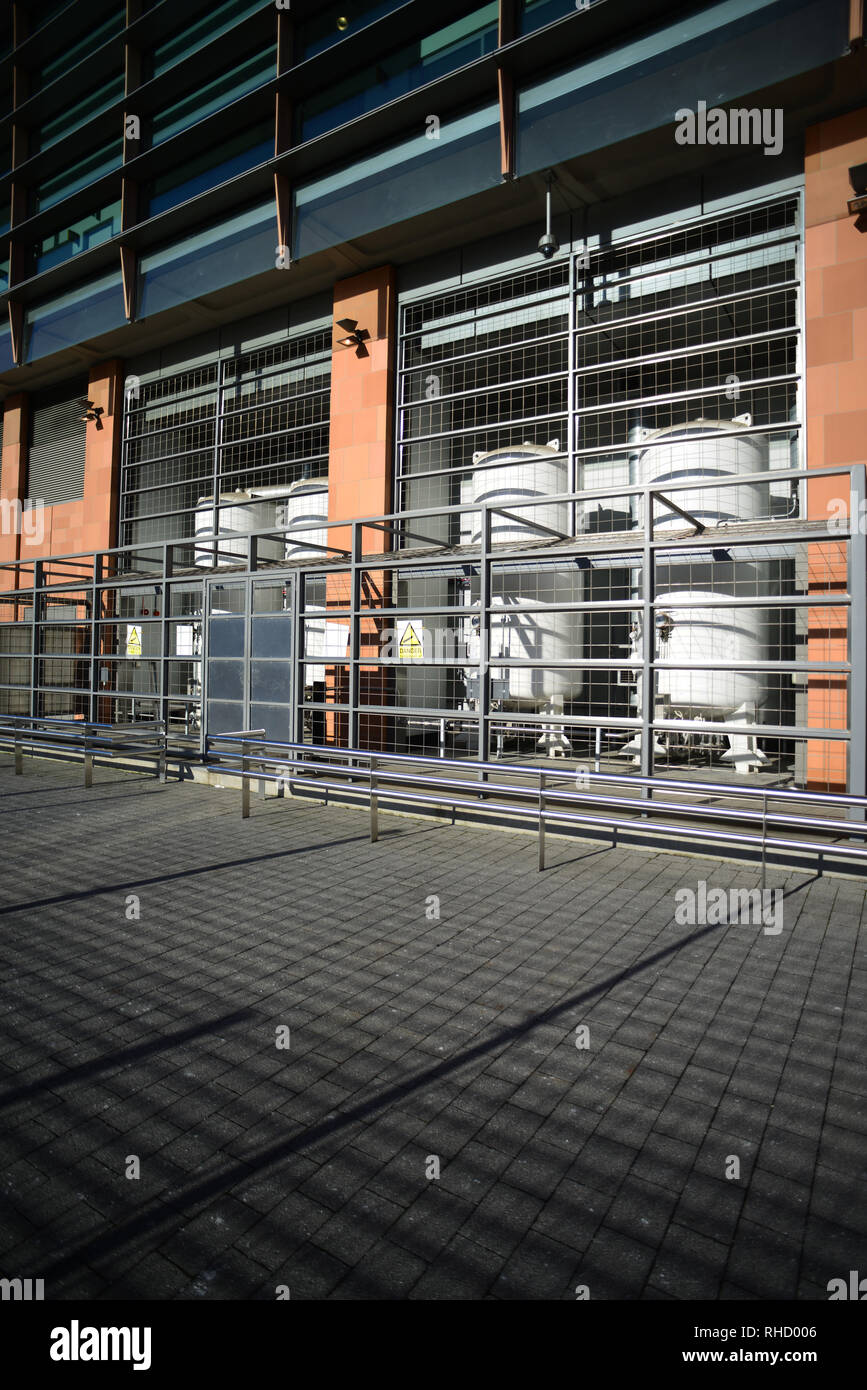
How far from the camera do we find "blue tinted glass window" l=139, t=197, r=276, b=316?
1389cm

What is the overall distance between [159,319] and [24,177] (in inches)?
275

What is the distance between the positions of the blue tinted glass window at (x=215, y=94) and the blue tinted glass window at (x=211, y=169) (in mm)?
612

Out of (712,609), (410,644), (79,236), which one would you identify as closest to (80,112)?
(79,236)

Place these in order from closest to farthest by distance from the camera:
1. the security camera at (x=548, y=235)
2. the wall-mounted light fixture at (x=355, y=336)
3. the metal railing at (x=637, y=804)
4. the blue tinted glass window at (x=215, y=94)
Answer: the metal railing at (x=637, y=804) → the security camera at (x=548, y=235) → the wall-mounted light fixture at (x=355, y=336) → the blue tinted glass window at (x=215, y=94)

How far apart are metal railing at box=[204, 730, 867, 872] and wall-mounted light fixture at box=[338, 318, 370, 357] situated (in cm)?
791

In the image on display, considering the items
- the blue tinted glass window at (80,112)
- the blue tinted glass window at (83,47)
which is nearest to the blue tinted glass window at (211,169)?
the blue tinted glass window at (80,112)

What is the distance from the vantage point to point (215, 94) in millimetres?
14852

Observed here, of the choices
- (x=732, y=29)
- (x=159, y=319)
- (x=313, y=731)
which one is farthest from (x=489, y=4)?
(x=313, y=731)

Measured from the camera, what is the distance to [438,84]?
1111 cm

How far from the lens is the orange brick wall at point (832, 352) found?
8719 millimetres

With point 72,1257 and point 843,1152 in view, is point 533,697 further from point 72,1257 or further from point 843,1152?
point 72,1257

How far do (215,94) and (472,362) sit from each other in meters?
8.15

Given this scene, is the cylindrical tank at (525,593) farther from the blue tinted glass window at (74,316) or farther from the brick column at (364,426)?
the blue tinted glass window at (74,316)

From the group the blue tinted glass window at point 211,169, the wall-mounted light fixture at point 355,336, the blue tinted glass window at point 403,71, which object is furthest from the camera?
the blue tinted glass window at point 211,169
